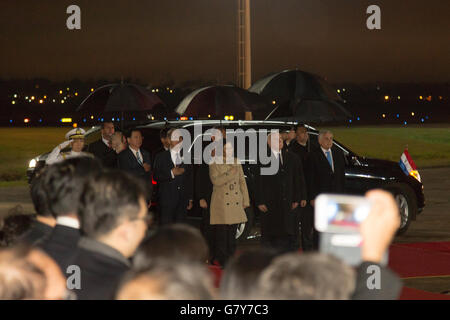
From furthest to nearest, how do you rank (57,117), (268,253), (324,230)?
1. (57,117)
2. (268,253)
3. (324,230)

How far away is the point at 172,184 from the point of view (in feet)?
37.9

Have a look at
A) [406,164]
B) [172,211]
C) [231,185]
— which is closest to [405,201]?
[406,164]

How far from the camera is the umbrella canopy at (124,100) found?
42.8ft

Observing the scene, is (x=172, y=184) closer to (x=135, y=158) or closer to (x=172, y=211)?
(x=172, y=211)

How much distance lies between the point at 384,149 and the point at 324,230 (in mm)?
45839

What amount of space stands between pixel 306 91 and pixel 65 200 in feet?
28.2

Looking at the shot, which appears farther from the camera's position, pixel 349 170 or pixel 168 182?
pixel 349 170

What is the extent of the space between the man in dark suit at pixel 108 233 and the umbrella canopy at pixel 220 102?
29.1ft

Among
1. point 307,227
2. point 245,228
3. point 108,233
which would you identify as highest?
point 108,233

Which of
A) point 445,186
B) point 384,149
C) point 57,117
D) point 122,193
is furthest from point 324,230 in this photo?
point 57,117

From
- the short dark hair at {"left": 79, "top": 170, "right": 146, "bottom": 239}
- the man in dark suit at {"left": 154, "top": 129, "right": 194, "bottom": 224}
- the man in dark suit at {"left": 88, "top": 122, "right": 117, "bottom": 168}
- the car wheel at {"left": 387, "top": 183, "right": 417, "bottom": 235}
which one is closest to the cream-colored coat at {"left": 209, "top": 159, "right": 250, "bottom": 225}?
the man in dark suit at {"left": 154, "top": 129, "right": 194, "bottom": 224}

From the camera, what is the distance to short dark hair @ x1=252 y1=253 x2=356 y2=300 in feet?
7.69
